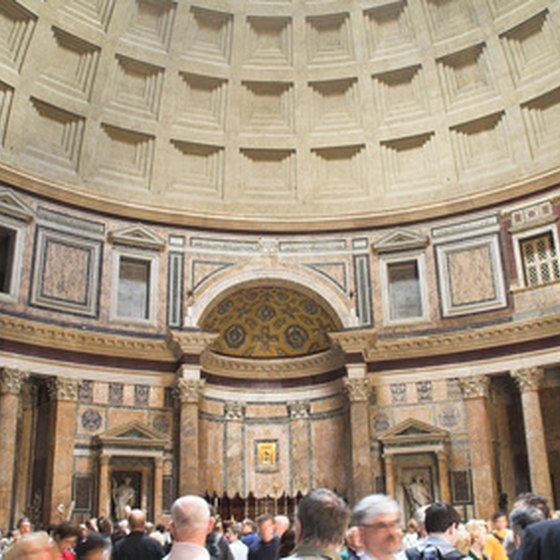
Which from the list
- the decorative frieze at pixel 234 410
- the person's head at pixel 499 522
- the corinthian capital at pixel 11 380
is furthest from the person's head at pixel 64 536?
the decorative frieze at pixel 234 410

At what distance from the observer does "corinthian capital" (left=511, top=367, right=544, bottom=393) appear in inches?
947

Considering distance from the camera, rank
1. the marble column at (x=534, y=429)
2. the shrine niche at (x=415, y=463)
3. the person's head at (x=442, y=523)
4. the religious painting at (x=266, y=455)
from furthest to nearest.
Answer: the religious painting at (x=266, y=455)
the shrine niche at (x=415, y=463)
the marble column at (x=534, y=429)
the person's head at (x=442, y=523)

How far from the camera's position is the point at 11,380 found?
74.4 feet

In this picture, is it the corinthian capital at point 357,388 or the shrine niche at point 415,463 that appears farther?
the corinthian capital at point 357,388

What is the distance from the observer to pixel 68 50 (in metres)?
26.9

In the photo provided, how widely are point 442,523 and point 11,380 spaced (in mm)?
19355

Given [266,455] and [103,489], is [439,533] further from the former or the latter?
[266,455]

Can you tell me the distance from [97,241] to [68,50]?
6911 mm

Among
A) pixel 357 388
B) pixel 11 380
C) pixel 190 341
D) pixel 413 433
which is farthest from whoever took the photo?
pixel 357 388

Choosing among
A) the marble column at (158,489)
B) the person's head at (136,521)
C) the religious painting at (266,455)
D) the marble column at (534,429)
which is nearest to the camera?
the person's head at (136,521)

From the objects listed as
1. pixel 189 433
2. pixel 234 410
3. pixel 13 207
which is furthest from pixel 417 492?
pixel 13 207

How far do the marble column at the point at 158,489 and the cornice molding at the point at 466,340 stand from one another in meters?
7.90

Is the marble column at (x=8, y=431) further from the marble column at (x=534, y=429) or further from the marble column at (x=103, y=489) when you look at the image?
the marble column at (x=534, y=429)

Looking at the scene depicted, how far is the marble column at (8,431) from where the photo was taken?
71.1 feet
